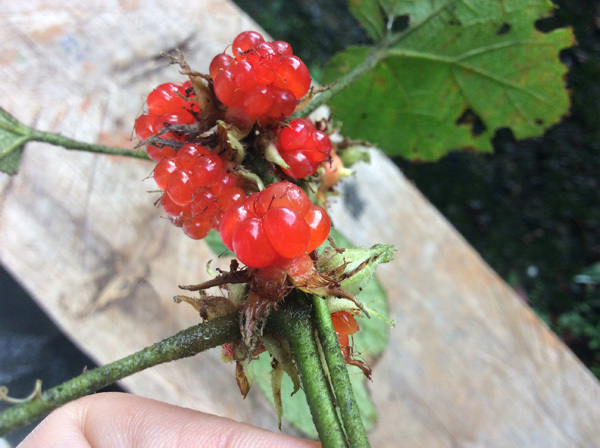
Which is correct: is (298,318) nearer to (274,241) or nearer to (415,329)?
(274,241)

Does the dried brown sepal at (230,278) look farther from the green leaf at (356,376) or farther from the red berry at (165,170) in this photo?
the green leaf at (356,376)

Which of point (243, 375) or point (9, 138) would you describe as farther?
point (9, 138)

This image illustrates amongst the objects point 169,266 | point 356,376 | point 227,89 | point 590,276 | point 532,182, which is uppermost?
point 227,89

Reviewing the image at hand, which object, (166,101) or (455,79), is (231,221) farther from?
(455,79)

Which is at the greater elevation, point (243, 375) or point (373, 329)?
point (243, 375)

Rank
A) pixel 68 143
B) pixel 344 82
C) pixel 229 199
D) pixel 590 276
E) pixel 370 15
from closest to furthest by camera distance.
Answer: pixel 229 199 < pixel 68 143 < pixel 344 82 < pixel 370 15 < pixel 590 276

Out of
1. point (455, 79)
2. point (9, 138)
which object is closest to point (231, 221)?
point (9, 138)
